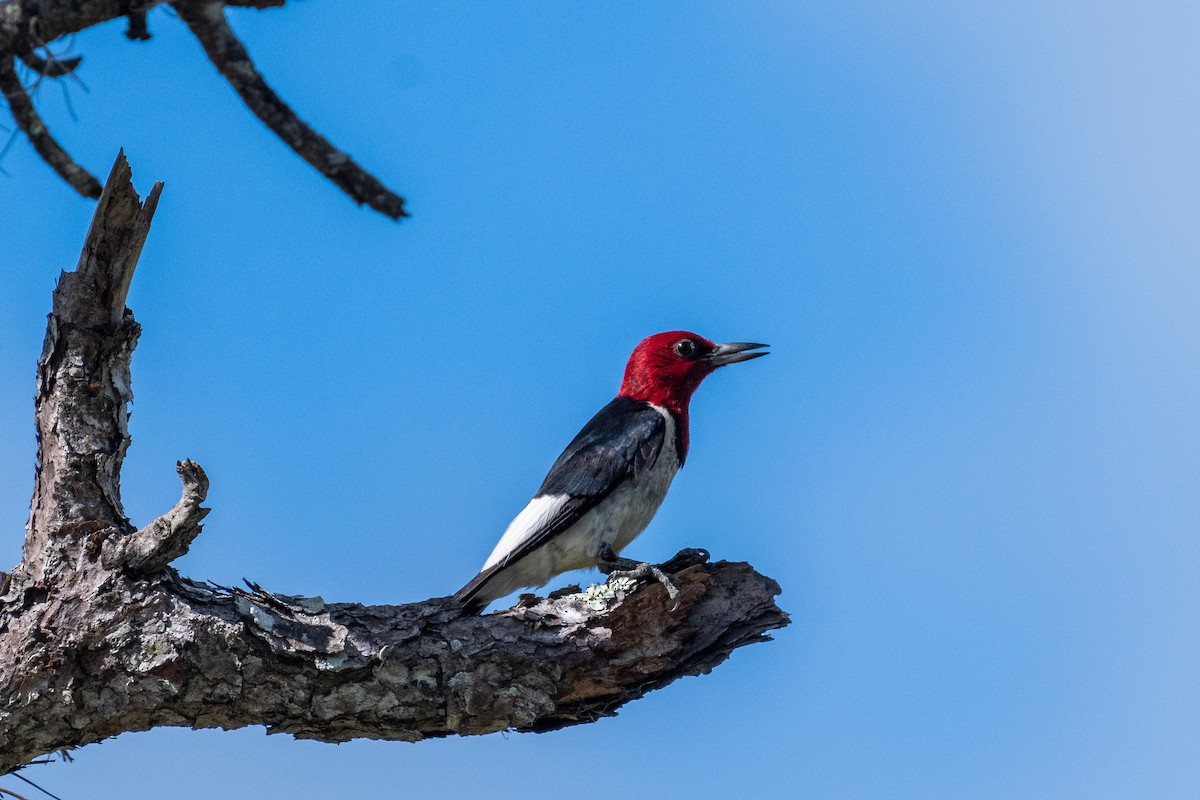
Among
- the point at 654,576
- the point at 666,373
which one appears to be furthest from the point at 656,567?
the point at 666,373

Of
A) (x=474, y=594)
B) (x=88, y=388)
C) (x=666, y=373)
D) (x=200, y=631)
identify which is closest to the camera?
(x=200, y=631)

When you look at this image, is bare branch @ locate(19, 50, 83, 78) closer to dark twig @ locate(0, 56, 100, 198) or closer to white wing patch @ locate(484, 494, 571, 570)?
dark twig @ locate(0, 56, 100, 198)

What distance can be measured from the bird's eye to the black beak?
0.10m

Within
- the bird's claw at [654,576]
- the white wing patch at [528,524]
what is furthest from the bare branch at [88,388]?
the bird's claw at [654,576]

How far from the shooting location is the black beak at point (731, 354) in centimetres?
630

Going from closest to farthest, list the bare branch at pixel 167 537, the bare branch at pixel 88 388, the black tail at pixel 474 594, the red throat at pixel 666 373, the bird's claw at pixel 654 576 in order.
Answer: the bare branch at pixel 167 537, the bare branch at pixel 88 388, the bird's claw at pixel 654 576, the black tail at pixel 474 594, the red throat at pixel 666 373

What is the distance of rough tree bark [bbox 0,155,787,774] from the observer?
3721mm

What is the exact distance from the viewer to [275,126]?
4258 millimetres

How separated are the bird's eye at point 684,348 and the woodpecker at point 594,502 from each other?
1.22 feet

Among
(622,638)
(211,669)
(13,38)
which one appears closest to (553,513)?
(622,638)

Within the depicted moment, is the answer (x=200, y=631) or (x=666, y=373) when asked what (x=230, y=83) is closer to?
(x=200, y=631)

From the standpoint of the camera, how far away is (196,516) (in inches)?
141

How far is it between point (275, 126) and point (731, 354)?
112 inches

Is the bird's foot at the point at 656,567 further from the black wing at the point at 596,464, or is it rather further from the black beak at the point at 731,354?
the black beak at the point at 731,354
